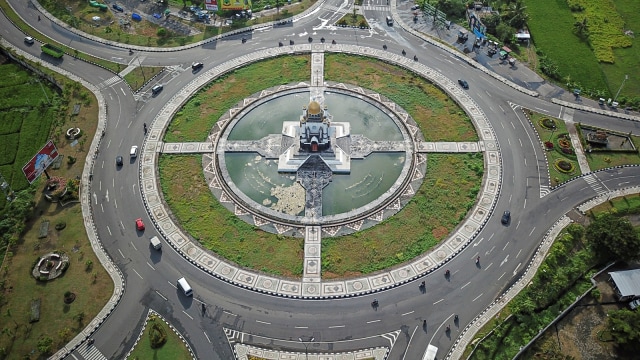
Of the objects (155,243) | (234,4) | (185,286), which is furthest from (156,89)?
(185,286)

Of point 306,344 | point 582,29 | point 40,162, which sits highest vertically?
point 582,29

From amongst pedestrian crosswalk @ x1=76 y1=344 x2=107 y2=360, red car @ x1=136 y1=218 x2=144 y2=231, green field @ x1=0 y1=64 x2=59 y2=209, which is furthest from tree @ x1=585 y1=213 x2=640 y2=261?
green field @ x1=0 y1=64 x2=59 y2=209

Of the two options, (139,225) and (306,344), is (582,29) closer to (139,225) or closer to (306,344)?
(306,344)

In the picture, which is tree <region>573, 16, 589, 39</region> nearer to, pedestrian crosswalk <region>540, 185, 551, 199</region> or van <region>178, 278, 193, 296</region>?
pedestrian crosswalk <region>540, 185, 551, 199</region>

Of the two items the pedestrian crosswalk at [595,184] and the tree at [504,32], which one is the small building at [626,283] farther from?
the tree at [504,32]

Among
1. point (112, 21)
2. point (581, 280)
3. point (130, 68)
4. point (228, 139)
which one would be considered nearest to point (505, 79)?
point (581, 280)
